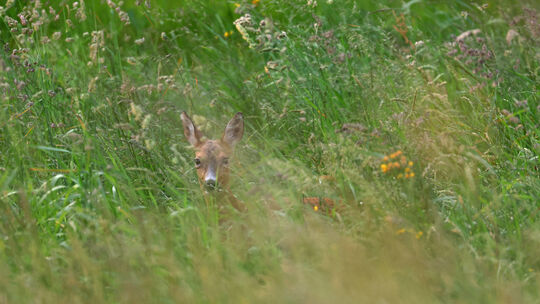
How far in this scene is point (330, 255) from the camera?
3205 mm

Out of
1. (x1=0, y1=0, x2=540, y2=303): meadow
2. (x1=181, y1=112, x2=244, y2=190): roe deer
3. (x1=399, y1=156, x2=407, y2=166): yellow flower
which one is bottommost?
(x1=181, y1=112, x2=244, y2=190): roe deer

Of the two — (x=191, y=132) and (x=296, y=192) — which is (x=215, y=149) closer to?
(x=191, y=132)

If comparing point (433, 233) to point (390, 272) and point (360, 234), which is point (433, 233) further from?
point (390, 272)

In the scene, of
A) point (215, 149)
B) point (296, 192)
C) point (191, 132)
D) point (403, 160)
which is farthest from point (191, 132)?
point (403, 160)

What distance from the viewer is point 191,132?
5652 mm

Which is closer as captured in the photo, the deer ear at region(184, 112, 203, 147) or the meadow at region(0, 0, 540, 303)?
the meadow at region(0, 0, 540, 303)

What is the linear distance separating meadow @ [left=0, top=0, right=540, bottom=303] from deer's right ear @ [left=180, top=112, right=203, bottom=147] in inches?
3.0

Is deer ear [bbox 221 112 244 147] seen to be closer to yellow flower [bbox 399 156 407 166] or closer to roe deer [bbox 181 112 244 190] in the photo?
roe deer [bbox 181 112 244 190]

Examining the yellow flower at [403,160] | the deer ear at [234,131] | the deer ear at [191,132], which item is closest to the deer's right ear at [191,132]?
the deer ear at [191,132]

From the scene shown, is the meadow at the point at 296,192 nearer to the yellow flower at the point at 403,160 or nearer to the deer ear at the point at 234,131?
the yellow flower at the point at 403,160

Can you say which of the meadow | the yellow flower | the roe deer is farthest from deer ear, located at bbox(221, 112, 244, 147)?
the yellow flower

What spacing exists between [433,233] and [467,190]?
0.28m

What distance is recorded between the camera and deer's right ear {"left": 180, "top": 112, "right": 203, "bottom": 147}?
219 inches

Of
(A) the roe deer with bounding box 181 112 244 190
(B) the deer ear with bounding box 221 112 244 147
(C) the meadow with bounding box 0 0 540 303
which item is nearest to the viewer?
(C) the meadow with bounding box 0 0 540 303
